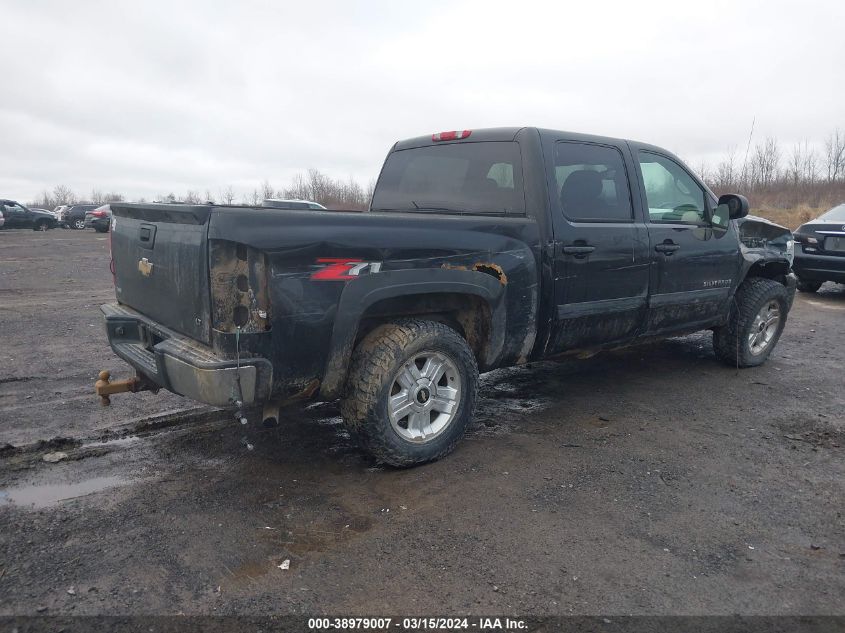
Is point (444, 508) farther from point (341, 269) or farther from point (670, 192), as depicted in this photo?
point (670, 192)

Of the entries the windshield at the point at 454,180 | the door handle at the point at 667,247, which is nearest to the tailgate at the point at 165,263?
the windshield at the point at 454,180

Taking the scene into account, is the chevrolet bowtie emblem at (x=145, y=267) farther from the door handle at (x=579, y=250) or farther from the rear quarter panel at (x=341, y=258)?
the door handle at (x=579, y=250)

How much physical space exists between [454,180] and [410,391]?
1759 millimetres

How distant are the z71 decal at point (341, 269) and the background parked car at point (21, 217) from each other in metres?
34.3

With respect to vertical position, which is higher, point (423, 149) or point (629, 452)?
point (423, 149)

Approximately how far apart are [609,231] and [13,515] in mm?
3850

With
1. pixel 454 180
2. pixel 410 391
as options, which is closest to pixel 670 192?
pixel 454 180

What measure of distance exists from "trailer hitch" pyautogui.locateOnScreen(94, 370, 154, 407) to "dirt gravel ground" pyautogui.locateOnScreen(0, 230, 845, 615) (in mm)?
411

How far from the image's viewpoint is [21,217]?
32.6 metres

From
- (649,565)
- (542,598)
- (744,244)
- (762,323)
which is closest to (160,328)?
(542,598)

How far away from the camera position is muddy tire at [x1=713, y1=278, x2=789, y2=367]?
5816 mm

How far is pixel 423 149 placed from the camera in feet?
16.2

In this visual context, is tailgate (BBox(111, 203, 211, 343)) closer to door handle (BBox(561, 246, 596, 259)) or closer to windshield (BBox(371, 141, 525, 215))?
windshield (BBox(371, 141, 525, 215))

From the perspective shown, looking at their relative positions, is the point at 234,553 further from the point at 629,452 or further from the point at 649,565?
the point at 629,452
